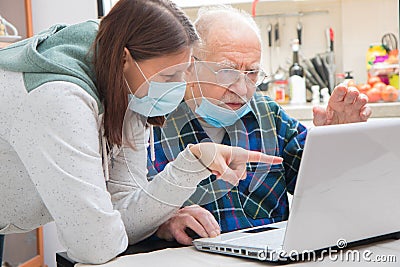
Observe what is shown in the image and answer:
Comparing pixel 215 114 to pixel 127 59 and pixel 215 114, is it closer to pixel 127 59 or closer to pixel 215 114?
pixel 215 114

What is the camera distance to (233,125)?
45.8 inches

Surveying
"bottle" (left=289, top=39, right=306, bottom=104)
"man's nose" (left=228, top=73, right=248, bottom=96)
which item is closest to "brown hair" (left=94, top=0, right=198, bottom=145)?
"man's nose" (left=228, top=73, right=248, bottom=96)

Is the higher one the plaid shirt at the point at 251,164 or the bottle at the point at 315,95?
the plaid shirt at the point at 251,164

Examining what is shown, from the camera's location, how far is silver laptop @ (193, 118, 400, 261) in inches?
38.1

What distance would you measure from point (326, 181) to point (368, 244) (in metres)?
0.23

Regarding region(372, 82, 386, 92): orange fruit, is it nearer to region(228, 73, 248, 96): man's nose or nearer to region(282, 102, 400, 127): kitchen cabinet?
region(282, 102, 400, 127): kitchen cabinet

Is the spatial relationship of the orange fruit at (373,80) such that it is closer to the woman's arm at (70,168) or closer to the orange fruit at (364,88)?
the orange fruit at (364,88)

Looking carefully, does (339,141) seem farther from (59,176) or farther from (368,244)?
(59,176)

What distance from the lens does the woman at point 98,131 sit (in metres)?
1.07

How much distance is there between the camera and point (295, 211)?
0.99 meters

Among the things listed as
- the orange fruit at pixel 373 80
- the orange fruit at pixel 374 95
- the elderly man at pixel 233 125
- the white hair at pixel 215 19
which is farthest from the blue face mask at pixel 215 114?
the orange fruit at pixel 373 80

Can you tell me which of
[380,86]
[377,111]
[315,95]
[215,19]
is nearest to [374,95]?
[380,86]

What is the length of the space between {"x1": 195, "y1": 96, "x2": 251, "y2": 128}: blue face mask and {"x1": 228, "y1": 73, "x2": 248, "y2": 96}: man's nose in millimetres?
63

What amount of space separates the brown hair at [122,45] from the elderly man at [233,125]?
0.08 meters
